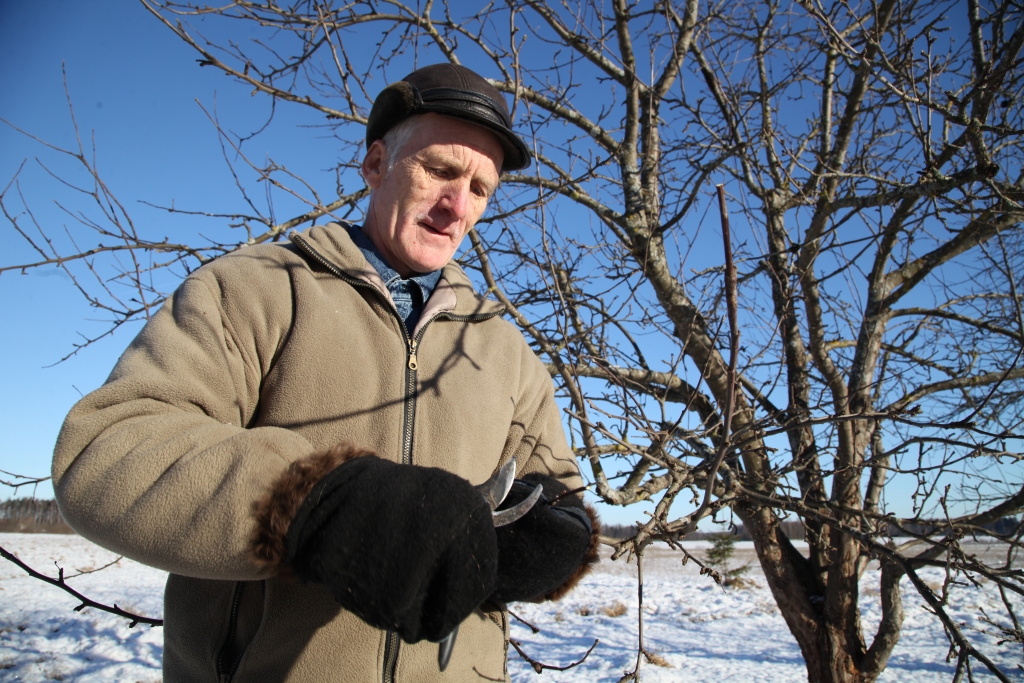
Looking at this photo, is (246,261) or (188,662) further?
(246,261)

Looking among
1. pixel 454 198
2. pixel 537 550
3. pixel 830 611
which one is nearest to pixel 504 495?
pixel 537 550

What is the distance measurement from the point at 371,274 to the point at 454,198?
0.94 ft

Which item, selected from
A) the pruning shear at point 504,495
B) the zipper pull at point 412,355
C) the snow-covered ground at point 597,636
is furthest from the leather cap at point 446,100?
the snow-covered ground at point 597,636

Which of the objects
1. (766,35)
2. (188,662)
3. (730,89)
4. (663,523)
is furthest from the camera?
(766,35)

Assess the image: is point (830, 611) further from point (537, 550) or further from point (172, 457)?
point (172, 457)

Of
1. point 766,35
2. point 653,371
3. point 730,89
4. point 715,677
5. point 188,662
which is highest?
point 766,35

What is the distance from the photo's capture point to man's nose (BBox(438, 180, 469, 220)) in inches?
56.5

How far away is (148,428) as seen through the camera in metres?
0.85

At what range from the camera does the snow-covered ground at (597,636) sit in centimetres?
604

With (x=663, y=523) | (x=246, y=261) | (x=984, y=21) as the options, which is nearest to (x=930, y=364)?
(x=984, y=21)

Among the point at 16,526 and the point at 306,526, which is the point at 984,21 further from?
the point at 16,526

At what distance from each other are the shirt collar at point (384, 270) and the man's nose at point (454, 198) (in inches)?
6.6

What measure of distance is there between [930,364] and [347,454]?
4.91 m

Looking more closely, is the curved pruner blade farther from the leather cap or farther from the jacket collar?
the leather cap
